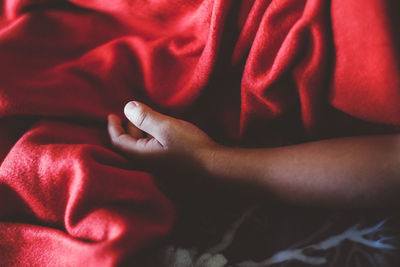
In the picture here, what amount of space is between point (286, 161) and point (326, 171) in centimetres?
6

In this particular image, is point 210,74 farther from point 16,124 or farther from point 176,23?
point 16,124

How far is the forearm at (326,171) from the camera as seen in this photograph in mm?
435

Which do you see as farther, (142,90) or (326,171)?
(142,90)

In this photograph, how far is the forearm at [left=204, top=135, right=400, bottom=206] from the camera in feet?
1.43

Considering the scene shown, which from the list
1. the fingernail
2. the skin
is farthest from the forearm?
the fingernail

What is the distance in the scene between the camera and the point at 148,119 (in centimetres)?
51

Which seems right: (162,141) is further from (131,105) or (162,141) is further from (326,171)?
(326,171)

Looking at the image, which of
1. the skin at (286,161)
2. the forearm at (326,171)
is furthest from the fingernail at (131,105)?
the forearm at (326,171)

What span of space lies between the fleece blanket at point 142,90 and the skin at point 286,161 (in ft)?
0.13

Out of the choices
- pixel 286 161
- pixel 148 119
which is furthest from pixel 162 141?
pixel 286 161

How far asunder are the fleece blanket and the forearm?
45mm

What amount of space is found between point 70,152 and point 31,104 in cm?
13

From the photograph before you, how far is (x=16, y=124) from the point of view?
515 millimetres

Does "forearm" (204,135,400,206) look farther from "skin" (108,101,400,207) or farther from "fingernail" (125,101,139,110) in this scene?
"fingernail" (125,101,139,110)
